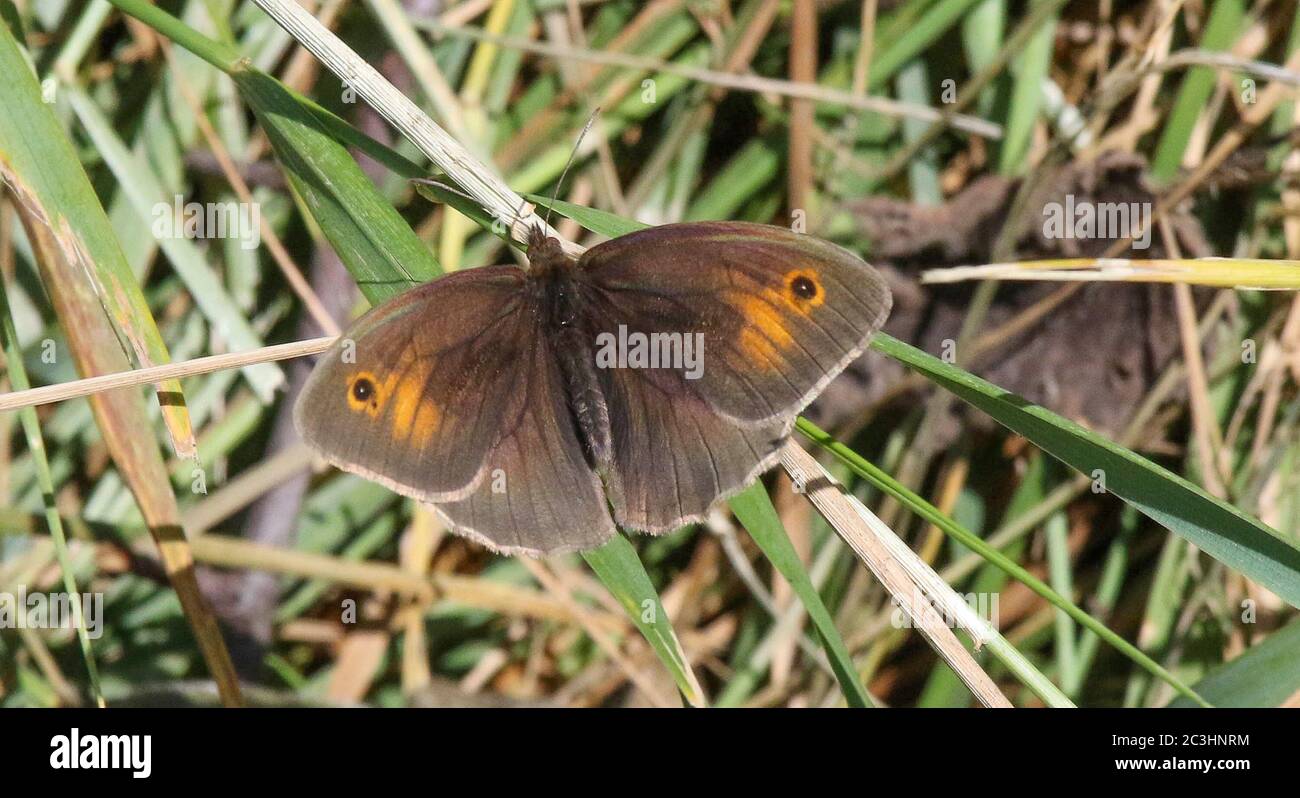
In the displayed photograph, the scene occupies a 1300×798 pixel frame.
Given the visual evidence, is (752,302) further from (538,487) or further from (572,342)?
(538,487)

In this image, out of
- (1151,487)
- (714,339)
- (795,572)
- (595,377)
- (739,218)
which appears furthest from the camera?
(739,218)

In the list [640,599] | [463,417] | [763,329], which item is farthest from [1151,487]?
[463,417]

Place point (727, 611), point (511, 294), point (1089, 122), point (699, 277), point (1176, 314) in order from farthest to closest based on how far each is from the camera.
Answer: point (727, 611), point (1176, 314), point (1089, 122), point (511, 294), point (699, 277)

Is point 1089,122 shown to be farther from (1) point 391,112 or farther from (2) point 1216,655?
(1) point 391,112

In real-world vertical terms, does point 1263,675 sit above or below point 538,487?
below

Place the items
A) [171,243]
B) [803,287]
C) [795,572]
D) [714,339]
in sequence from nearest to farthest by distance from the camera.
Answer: [795,572] < [803,287] < [714,339] < [171,243]

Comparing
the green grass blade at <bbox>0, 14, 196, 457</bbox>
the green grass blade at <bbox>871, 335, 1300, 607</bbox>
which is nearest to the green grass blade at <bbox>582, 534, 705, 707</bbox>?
the green grass blade at <bbox>871, 335, 1300, 607</bbox>

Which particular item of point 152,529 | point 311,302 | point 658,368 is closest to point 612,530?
point 658,368
